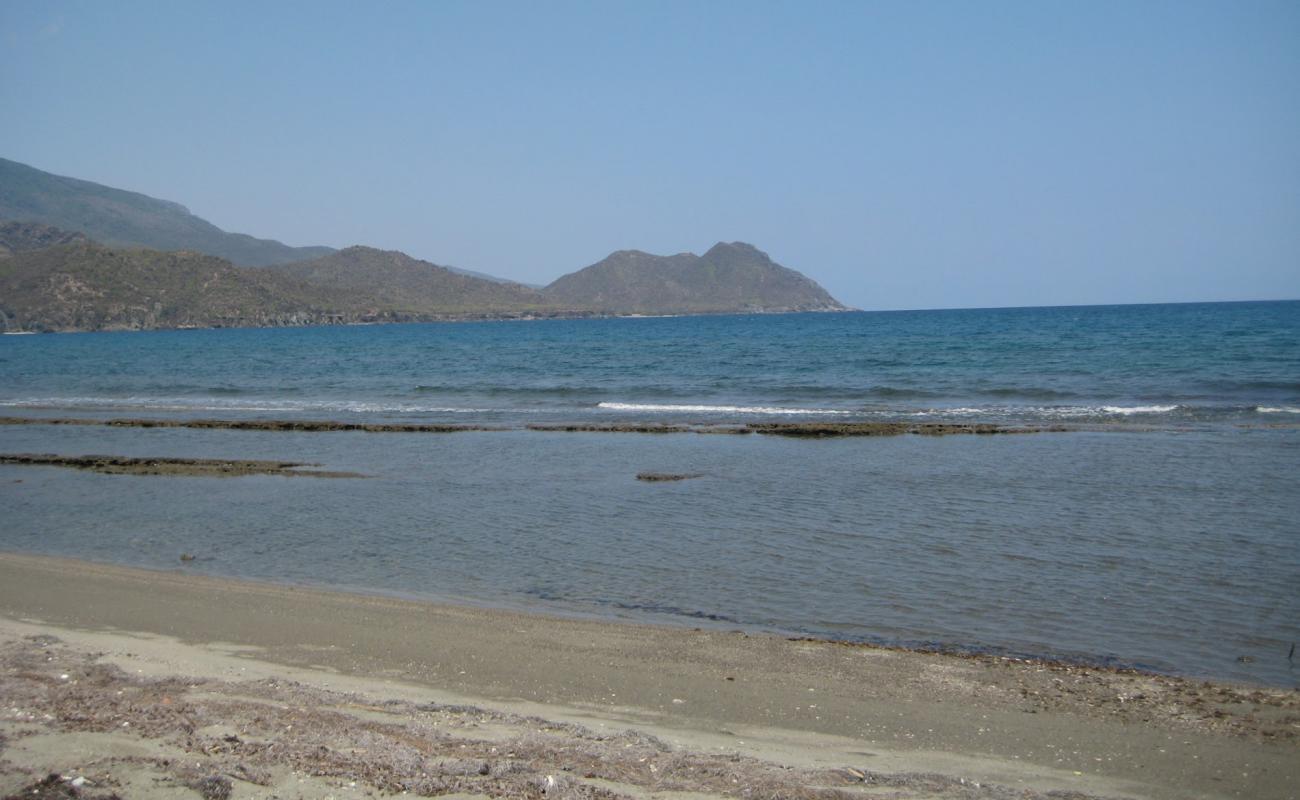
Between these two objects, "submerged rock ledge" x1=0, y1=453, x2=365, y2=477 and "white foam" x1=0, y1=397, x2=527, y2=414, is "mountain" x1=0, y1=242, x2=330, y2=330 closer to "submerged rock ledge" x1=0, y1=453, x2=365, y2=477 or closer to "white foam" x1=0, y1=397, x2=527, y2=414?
"white foam" x1=0, y1=397, x2=527, y2=414

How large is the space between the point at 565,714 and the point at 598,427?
20.7 m

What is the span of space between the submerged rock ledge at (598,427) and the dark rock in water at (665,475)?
20.9ft

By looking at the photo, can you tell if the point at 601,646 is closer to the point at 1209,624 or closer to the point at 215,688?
the point at 215,688

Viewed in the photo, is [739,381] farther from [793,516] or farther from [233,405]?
[793,516]

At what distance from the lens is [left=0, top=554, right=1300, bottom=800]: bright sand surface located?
5.71 m

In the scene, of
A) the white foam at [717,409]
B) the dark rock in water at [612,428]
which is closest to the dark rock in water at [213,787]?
the dark rock in water at [612,428]

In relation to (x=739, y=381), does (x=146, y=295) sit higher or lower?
higher

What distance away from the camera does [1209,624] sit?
9.41 metres

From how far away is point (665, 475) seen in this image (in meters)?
18.8

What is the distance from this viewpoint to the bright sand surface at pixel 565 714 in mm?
5711

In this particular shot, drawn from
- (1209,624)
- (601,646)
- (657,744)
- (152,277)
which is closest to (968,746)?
(657,744)

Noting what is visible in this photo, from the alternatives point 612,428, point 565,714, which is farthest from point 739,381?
point 565,714

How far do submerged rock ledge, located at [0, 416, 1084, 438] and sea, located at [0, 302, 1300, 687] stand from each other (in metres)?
0.70

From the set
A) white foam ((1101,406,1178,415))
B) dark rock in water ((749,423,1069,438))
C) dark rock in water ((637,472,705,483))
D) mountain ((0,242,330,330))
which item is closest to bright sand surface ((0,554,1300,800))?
dark rock in water ((637,472,705,483))
